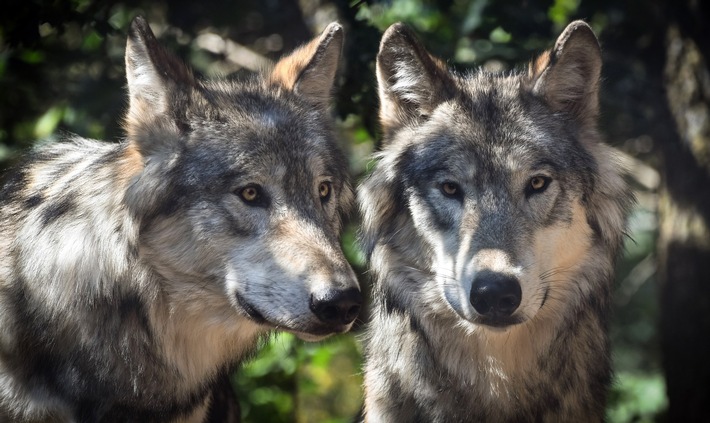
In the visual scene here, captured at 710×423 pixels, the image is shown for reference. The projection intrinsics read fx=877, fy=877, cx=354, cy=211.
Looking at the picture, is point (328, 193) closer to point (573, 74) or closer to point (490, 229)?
point (490, 229)

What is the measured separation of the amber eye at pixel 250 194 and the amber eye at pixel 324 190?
350 mm

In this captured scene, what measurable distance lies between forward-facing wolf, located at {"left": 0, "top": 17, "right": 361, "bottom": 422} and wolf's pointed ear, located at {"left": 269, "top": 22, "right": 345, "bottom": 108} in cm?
41

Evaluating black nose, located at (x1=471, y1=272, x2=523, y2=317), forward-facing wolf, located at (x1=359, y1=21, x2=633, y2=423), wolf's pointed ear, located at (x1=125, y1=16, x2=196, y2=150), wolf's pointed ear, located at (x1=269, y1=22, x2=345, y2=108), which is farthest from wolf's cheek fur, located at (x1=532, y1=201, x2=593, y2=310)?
wolf's pointed ear, located at (x1=125, y1=16, x2=196, y2=150)

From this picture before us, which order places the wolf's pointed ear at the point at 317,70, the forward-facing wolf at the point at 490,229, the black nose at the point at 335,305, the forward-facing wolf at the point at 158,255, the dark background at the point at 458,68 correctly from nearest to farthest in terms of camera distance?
the black nose at the point at 335,305 < the forward-facing wolf at the point at 158,255 < the forward-facing wolf at the point at 490,229 < the wolf's pointed ear at the point at 317,70 < the dark background at the point at 458,68

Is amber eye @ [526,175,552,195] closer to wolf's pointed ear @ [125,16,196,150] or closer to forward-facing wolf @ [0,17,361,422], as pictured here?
forward-facing wolf @ [0,17,361,422]

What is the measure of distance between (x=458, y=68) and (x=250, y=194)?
2.03 metres

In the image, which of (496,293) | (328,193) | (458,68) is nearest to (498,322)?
(496,293)

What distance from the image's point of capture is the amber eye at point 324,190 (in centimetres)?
409

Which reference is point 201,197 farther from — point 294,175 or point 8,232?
point 8,232

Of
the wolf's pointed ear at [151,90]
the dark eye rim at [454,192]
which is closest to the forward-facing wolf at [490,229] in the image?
the dark eye rim at [454,192]

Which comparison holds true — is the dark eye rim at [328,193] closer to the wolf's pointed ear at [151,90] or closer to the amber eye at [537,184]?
the wolf's pointed ear at [151,90]

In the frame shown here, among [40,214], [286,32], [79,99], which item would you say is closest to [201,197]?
[40,214]

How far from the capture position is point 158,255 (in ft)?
12.6

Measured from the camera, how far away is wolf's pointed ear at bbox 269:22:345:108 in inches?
174
